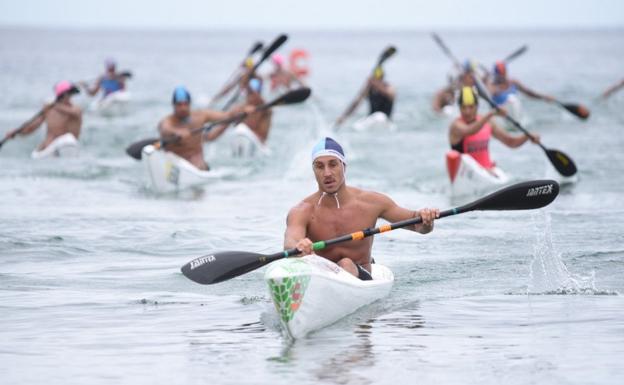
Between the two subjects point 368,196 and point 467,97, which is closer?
point 368,196

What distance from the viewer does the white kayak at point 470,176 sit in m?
16.7

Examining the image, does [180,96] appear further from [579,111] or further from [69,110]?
[579,111]

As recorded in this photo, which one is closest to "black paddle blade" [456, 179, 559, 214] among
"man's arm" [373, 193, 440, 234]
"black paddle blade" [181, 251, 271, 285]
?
"man's arm" [373, 193, 440, 234]

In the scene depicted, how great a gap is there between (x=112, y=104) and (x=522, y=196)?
22.6m

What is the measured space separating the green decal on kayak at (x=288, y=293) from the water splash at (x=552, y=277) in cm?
288

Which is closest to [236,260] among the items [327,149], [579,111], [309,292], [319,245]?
[319,245]

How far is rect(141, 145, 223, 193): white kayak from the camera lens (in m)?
18.0

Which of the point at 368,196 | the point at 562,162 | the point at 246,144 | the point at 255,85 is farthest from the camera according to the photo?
the point at 246,144

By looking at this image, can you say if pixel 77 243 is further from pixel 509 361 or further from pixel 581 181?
pixel 581 181

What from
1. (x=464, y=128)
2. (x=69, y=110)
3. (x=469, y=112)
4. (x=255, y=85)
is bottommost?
(x=464, y=128)

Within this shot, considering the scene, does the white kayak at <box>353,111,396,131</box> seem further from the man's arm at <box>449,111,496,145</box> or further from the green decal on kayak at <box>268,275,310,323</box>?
the green decal on kayak at <box>268,275,310,323</box>

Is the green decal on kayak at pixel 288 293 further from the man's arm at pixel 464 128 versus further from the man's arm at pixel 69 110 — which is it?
the man's arm at pixel 69 110

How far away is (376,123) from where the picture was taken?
89.9 feet

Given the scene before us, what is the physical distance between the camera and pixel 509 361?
8.77 metres
